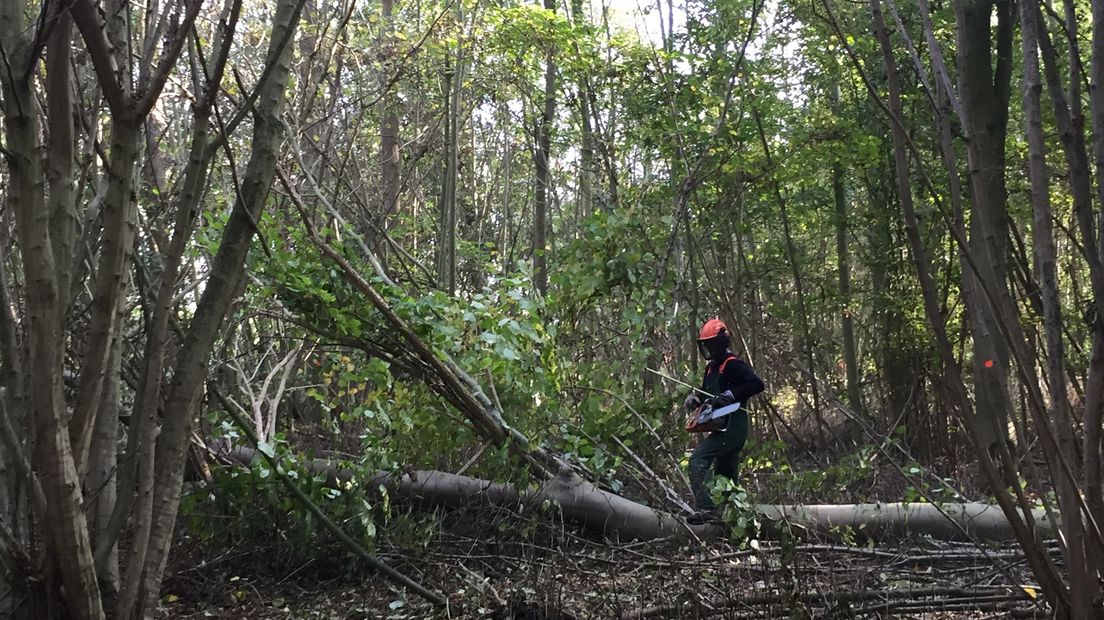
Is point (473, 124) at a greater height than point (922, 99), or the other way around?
point (473, 124)

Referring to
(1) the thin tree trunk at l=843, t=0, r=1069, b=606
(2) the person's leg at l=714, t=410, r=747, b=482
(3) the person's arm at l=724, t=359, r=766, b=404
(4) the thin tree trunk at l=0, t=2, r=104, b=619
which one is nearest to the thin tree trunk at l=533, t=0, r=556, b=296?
(3) the person's arm at l=724, t=359, r=766, b=404

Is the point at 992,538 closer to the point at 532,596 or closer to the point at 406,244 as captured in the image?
the point at 532,596

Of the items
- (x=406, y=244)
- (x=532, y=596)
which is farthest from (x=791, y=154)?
(x=532, y=596)

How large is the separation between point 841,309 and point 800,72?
296 centimetres

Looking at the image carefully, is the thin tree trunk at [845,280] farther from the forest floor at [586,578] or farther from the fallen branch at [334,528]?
the fallen branch at [334,528]

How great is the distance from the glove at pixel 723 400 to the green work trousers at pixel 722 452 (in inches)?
5.1

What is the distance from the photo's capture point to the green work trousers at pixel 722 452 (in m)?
6.31

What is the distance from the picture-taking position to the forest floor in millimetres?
3910

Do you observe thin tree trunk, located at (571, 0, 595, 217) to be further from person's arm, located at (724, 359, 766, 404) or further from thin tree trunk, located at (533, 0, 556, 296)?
person's arm, located at (724, 359, 766, 404)

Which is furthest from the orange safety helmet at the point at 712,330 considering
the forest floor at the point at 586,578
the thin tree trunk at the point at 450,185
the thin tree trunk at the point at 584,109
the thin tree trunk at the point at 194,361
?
the thin tree trunk at the point at 194,361

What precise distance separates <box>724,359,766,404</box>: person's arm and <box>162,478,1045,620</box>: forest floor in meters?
1.16

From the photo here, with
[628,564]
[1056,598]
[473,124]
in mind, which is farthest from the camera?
[473,124]

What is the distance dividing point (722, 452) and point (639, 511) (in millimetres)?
843

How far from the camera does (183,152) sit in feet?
30.1
